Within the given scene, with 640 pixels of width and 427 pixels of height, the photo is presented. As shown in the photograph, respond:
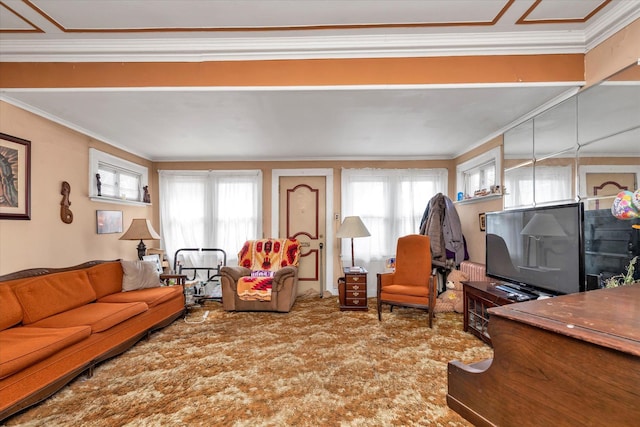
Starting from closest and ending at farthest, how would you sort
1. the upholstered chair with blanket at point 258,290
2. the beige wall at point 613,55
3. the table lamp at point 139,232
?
the beige wall at point 613,55 → the table lamp at point 139,232 → the upholstered chair with blanket at point 258,290

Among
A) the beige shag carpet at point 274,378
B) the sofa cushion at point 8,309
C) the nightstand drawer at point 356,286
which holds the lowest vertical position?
the beige shag carpet at point 274,378

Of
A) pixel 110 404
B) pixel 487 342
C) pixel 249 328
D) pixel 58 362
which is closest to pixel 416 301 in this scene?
pixel 487 342

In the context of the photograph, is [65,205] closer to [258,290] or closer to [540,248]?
[258,290]

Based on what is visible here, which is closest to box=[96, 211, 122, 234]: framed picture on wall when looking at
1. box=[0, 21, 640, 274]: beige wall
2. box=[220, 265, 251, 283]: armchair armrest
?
box=[0, 21, 640, 274]: beige wall

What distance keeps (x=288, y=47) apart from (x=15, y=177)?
8.94 feet

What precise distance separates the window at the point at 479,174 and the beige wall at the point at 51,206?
4.86m

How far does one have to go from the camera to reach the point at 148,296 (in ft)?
11.0

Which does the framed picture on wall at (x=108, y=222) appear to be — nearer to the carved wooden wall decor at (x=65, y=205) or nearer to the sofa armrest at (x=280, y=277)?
the carved wooden wall decor at (x=65, y=205)

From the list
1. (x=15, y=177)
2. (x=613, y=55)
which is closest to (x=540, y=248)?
→ (x=613, y=55)

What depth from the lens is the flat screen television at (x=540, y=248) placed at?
215cm

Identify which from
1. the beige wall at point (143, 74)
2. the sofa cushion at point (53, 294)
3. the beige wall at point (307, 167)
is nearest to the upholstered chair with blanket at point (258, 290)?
the beige wall at point (307, 167)

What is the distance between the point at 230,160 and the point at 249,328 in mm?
2960

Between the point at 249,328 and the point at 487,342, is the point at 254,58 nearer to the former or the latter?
the point at 249,328

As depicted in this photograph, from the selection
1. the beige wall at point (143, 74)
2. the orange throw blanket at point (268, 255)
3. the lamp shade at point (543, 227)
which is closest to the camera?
the lamp shade at point (543, 227)
